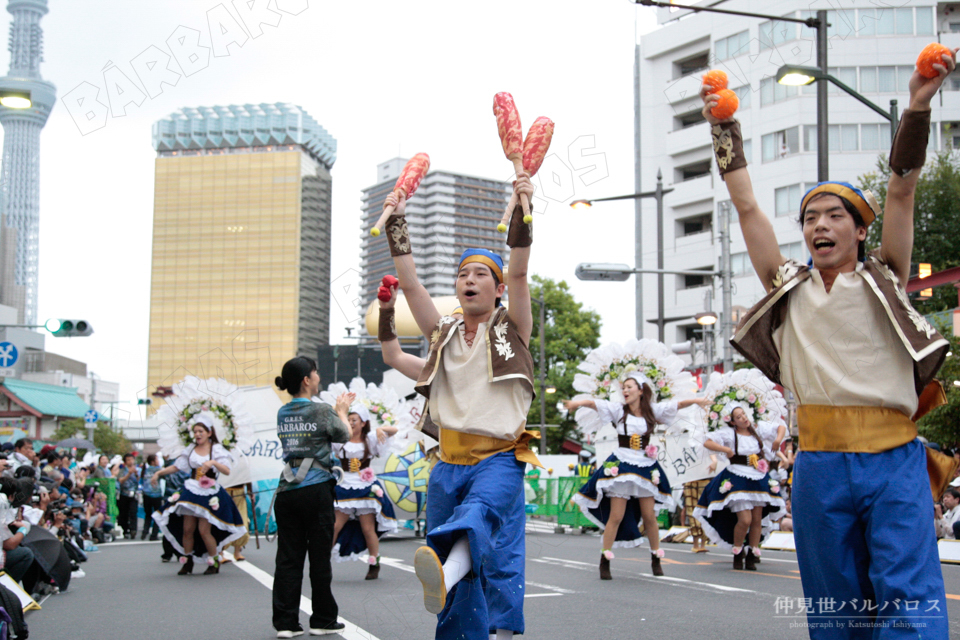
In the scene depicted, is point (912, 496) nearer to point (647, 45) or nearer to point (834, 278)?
point (834, 278)

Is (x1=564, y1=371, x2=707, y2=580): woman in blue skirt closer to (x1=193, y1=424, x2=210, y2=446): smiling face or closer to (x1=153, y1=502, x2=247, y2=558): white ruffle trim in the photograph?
(x1=153, y1=502, x2=247, y2=558): white ruffle trim

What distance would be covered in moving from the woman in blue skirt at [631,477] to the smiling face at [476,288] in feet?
14.6

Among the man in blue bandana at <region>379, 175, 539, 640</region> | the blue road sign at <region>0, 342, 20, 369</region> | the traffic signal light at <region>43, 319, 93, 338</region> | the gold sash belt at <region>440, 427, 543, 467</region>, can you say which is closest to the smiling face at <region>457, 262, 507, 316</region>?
the man in blue bandana at <region>379, 175, 539, 640</region>

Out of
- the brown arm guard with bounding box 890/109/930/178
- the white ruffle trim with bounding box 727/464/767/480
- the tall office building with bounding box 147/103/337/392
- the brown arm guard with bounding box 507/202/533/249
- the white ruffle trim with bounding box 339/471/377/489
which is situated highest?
the tall office building with bounding box 147/103/337/392

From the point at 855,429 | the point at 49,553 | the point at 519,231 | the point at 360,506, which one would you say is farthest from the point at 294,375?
the point at 855,429

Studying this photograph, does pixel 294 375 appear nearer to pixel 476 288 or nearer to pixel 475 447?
pixel 476 288

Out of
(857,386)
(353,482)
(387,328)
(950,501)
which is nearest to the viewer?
(857,386)

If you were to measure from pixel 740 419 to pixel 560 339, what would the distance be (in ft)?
110

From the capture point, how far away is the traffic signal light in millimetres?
17969

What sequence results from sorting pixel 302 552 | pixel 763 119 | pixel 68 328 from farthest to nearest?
pixel 763 119 → pixel 68 328 → pixel 302 552

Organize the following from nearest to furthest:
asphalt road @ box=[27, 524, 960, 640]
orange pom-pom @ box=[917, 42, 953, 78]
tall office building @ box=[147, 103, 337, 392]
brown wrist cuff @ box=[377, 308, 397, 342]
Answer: orange pom-pom @ box=[917, 42, 953, 78] < brown wrist cuff @ box=[377, 308, 397, 342] < asphalt road @ box=[27, 524, 960, 640] < tall office building @ box=[147, 103, 337, 392]

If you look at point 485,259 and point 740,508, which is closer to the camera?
point 485,259

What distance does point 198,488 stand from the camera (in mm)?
10180

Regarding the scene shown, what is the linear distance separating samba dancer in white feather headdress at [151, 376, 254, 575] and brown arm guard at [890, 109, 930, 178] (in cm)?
847
